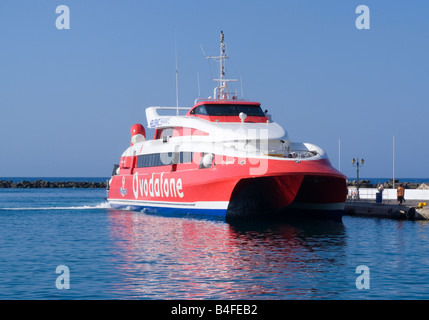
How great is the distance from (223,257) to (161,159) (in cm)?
1713

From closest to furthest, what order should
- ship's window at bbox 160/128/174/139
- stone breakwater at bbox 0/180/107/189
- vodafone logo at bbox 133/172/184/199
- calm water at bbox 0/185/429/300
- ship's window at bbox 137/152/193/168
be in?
calm water at bbox 0/185/429/300 < ship's window at bbox 137/152/193/168 < vodafone logo at bbox 133/172/184/199 < ship's window at bbox 160/128/174/139 < stone breakwater at bbox 0/180/107/189

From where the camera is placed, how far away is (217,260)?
64.7ft

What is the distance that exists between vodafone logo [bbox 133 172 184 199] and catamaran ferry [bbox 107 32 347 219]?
6cm

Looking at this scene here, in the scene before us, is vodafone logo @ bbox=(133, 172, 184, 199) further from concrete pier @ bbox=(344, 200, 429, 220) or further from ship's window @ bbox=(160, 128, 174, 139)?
concrete pier @ bbox=(344, 200, 429, 220)

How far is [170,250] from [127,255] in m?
1.63

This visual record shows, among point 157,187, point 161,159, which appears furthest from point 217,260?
point 157,187

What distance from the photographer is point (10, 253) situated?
22391 mm

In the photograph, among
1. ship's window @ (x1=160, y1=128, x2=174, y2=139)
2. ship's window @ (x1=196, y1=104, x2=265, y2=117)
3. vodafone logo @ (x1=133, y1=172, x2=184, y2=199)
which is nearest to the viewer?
→ ship's window @ (x1=196, y1=104, x2=265, y2=117)

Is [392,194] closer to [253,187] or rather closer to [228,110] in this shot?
[228,110]

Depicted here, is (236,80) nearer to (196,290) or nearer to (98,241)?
(98,241)

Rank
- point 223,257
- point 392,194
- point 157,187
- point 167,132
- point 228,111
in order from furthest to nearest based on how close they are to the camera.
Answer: point 392,194 < point 167,132 < point 157,187 < point 228,111 < point 223,257

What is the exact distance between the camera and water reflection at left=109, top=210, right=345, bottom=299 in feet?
50.7

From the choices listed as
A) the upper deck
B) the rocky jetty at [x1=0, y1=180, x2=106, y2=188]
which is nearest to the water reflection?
the upper deck

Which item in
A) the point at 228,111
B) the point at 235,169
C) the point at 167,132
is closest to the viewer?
the point at 235,169
